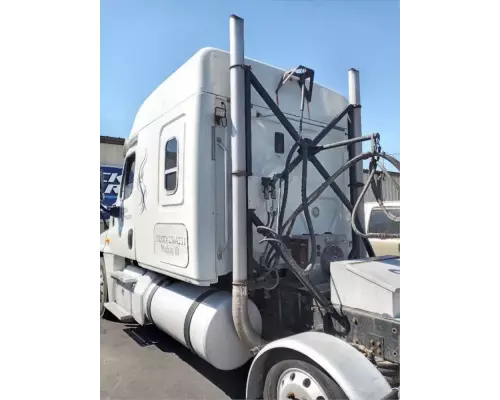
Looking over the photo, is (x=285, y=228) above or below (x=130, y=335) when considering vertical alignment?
above

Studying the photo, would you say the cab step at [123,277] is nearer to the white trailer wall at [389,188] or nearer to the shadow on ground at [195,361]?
the shadow on ground at [195,361]

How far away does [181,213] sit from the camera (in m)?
2.59

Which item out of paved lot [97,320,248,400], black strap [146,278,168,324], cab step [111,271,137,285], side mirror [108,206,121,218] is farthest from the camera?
side mirror [108,206,121,218]

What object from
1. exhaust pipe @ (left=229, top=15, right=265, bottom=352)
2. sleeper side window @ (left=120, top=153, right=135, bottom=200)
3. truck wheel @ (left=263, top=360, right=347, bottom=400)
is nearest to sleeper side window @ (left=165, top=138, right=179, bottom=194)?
exhaust pipe @ (left=229, top=15, right=265, bottom=352)

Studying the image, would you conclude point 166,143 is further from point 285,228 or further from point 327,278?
point 327,278

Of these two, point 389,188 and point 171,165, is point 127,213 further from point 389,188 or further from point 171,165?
point 389,188

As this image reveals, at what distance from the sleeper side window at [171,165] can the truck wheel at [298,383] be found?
1.47 metres

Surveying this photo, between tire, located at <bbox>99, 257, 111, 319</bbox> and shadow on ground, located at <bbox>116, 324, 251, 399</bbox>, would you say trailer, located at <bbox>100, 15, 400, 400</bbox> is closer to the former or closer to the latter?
shadow on ground, located at <bbox>116, 324, 251, 399</bbox>

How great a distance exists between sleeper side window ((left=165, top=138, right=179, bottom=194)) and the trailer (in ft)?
0.05

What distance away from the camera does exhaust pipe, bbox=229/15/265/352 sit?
7.49ft

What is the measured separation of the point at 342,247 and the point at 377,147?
3.60 ft
